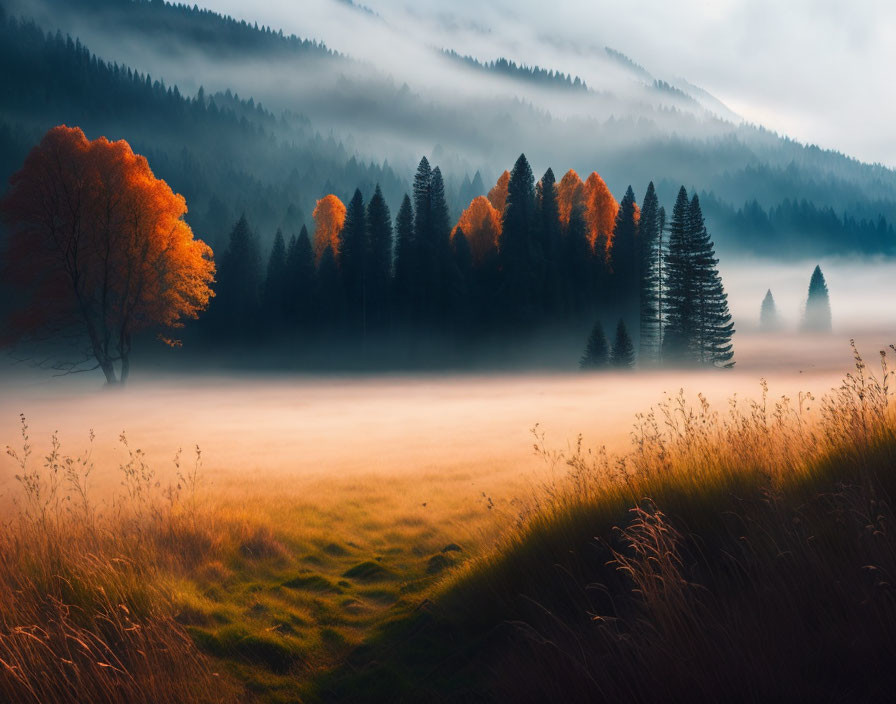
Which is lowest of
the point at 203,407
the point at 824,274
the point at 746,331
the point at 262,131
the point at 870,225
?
the point at 203,407

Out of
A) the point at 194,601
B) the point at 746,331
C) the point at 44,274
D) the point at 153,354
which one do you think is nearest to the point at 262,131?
the point at 153,354

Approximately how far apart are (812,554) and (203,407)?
95.4ft

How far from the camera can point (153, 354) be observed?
67.8 meters

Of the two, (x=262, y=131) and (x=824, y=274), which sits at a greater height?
(x=262, y=131)

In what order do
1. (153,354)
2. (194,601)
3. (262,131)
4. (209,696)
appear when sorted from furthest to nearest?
(262,131)
(153,354)
(194,601)
(209,696)

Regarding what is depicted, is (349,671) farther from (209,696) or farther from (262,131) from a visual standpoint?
(262,131)

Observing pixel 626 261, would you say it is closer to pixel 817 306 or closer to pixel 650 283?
pixel 650 283

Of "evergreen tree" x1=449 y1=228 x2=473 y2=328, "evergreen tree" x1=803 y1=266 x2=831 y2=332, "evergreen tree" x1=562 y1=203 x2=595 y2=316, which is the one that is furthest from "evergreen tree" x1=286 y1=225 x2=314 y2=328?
"evergreen tree" x1=803 y1=266 x2=831 y2=332

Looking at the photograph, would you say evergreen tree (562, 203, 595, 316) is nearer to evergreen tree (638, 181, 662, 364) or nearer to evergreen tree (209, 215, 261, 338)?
evergreen tree (638, 181, 662, 364)

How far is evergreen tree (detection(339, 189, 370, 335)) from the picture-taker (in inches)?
2290

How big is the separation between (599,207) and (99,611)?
61.9 m

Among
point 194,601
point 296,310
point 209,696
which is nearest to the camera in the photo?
point 209,696

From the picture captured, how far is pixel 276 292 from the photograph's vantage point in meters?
63.8

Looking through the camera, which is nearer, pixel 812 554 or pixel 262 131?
pixel 812 554
